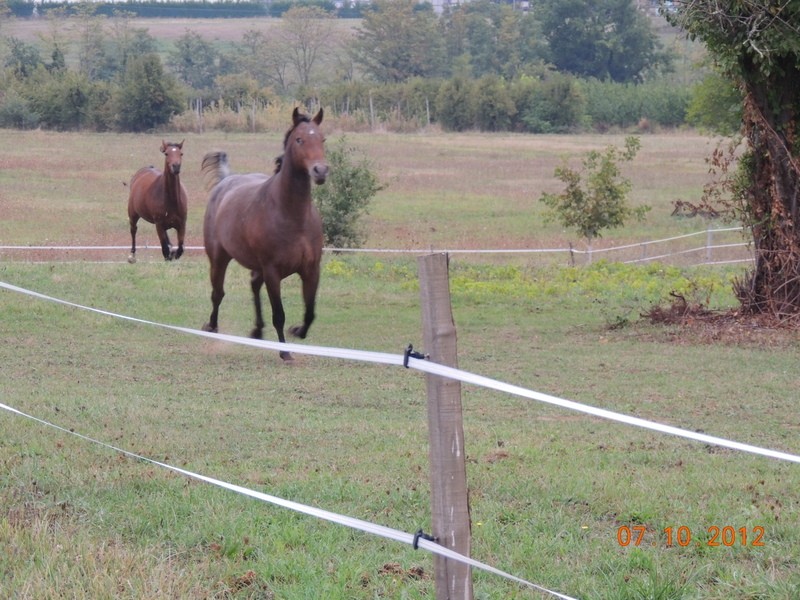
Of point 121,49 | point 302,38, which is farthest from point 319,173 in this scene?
point 302,38

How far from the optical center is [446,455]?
314cm

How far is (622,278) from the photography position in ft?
61.0

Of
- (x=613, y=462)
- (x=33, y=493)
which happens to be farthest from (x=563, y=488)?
(x=33, y=493)

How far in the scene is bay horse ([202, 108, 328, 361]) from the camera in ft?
33.8

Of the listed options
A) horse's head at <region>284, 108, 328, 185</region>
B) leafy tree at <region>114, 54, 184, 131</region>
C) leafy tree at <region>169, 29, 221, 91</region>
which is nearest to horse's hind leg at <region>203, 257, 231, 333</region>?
horse's head at <region>284, 108, 328, 185</region>

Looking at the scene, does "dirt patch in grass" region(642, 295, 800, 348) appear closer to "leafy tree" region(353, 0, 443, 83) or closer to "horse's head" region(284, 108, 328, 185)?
"horse's head" region(284, 108, 328, 185)

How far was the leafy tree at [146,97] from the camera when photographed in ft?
174

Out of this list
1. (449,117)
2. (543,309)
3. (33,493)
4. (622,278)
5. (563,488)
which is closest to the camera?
(33,493)

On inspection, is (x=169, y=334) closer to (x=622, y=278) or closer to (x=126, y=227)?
(x=622, y=278)

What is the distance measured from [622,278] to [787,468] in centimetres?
1220

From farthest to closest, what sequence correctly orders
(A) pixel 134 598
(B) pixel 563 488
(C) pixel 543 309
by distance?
(C) pixel 543 309
(B) pixel 563 488
(A) pixel 134 598

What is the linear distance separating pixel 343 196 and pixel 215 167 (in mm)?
8343

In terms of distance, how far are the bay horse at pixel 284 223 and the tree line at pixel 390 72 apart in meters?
40.6
